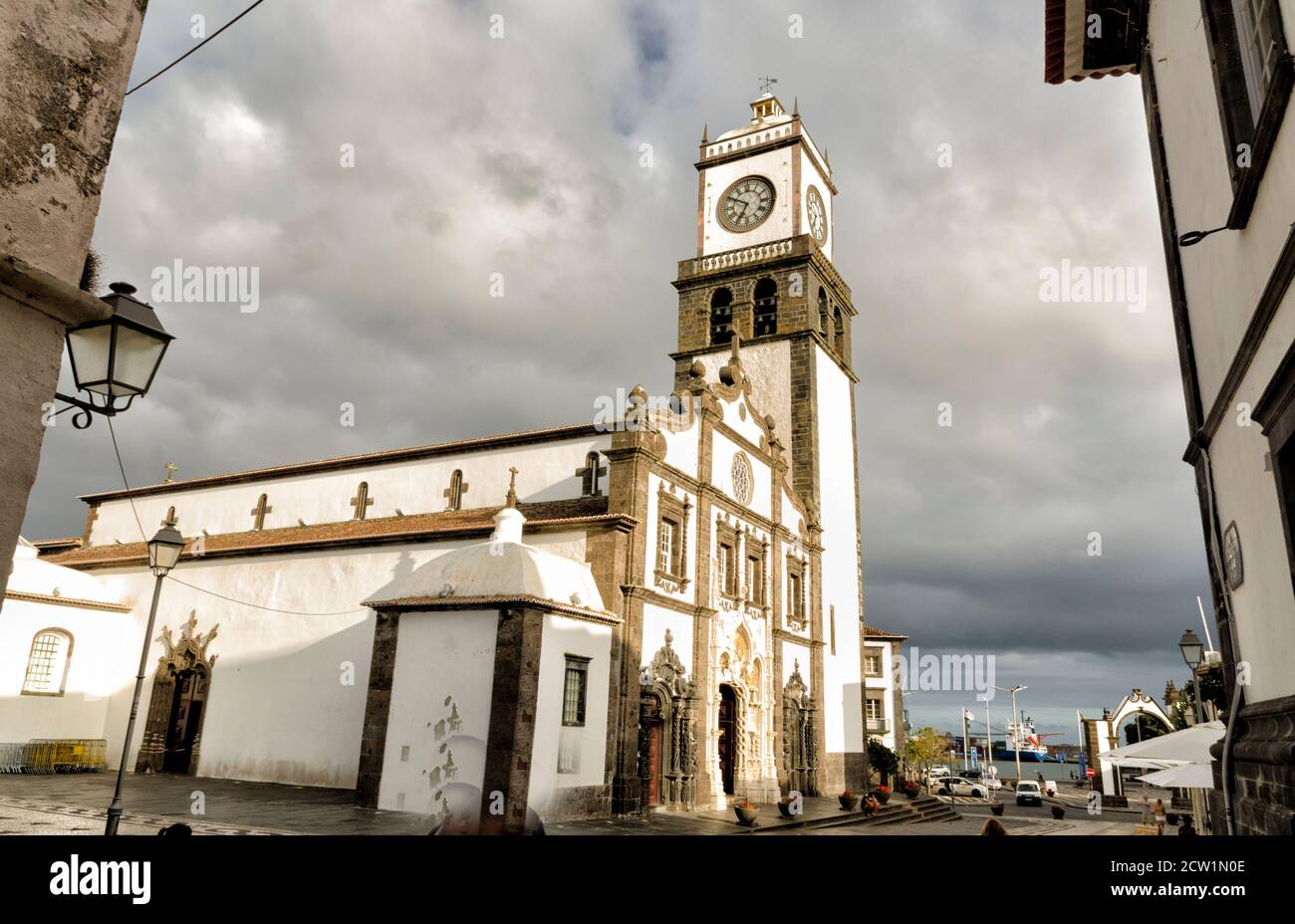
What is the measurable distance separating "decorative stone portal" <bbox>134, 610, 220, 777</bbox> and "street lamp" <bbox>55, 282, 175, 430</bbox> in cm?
2351

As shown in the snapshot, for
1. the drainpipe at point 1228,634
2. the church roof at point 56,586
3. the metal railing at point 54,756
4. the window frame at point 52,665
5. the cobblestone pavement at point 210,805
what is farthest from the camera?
the church roof at point 56,586

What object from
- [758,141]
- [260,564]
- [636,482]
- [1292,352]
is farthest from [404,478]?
[1292,352]

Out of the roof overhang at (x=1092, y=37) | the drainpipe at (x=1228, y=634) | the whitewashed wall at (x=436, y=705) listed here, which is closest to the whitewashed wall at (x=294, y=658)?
the whitewashed wall at (x=436, y=705)

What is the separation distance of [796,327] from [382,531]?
1789cm

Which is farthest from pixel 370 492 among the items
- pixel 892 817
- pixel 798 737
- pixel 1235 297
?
pixel 1235 297

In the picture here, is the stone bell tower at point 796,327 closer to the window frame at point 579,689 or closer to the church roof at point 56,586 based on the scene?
the window frame at point 579,689

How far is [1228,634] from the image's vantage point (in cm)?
914

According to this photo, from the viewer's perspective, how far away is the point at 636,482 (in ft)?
71.1

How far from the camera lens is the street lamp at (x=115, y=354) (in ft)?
16.8

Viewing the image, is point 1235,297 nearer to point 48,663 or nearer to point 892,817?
point 892,817

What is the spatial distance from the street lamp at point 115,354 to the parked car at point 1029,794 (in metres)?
49.1

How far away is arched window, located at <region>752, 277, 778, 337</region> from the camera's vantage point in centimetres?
3469

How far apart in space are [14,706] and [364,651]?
11.9m

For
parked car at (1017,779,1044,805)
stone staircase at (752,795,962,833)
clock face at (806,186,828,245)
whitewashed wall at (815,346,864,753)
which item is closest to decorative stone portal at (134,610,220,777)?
stone staircase at (752,795,962,833)
